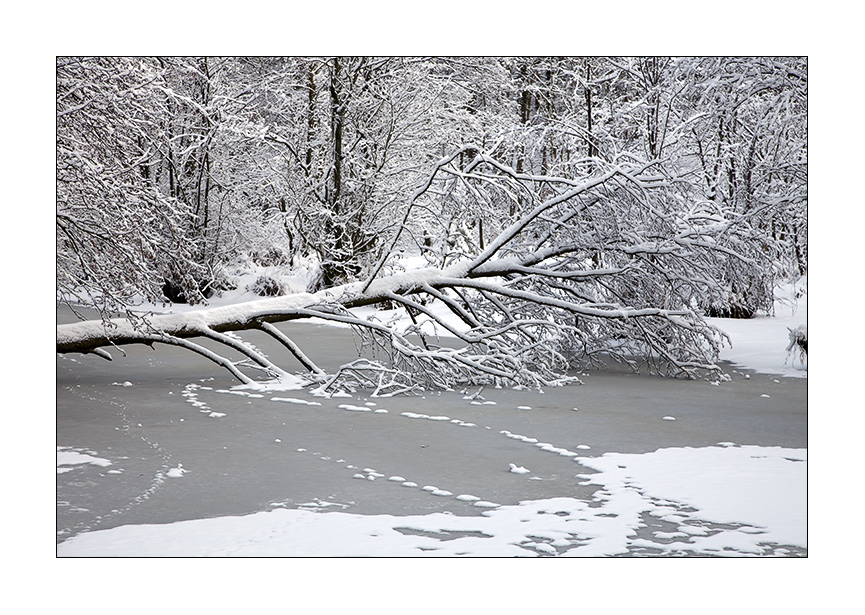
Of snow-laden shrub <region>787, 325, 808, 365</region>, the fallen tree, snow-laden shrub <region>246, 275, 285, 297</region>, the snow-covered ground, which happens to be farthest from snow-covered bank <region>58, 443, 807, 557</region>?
snow-laden shrub <region>246, 275, 285, 297</region>

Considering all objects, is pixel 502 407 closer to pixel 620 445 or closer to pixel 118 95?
pixel 620 445

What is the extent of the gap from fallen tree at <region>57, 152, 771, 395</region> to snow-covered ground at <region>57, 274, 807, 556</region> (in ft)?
9.74

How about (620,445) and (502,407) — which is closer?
(620,445)

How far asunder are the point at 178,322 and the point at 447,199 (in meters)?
2.68

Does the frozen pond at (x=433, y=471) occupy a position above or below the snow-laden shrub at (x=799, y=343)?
below

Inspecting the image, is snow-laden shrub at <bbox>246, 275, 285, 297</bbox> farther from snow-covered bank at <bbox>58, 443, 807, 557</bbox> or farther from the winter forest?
snow-covered bank at <bbox>58, 443, 807, 557</bbox>

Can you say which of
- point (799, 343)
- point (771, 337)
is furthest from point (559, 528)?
point (771, 337)

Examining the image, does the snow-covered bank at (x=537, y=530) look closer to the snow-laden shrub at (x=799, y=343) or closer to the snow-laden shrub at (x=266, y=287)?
the snow-laden shrub at (x=799, y=343)

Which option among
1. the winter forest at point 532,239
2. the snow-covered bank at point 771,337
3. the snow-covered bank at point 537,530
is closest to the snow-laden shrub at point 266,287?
the winter forest at point 532,239

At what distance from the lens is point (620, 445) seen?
199 inches

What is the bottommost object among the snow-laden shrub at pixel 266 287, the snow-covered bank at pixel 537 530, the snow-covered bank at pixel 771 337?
the snow-covered bank at pixel 537 530

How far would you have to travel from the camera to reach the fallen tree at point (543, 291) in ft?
23.4

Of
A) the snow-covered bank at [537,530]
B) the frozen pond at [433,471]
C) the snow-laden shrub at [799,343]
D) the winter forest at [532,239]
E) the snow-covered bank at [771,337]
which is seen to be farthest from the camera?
the snow-covered bank at [771,337]
